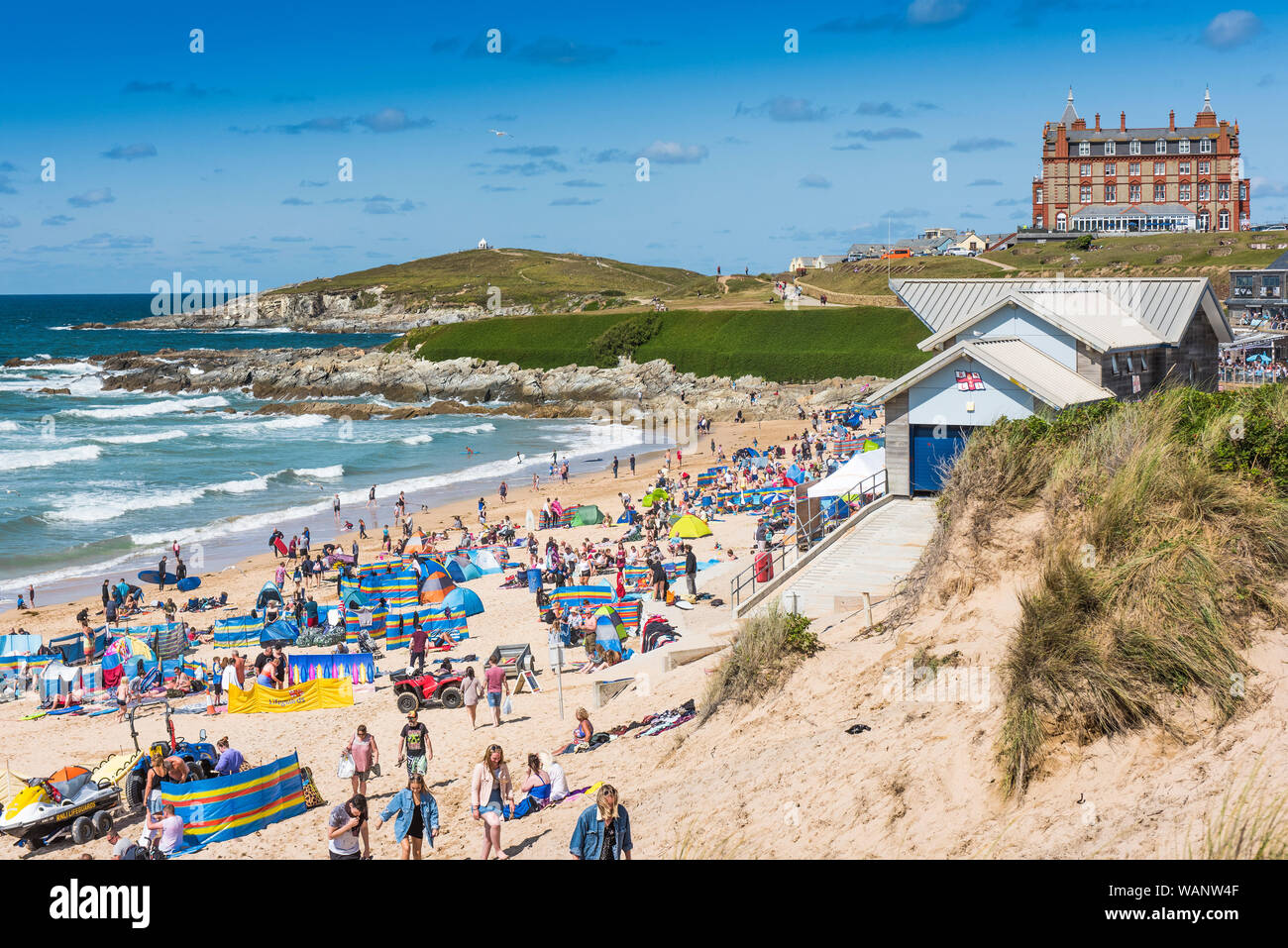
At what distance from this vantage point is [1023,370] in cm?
1833

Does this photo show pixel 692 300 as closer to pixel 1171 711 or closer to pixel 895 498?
pixel 895 498

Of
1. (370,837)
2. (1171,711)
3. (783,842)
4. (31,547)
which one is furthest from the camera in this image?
(31,547)

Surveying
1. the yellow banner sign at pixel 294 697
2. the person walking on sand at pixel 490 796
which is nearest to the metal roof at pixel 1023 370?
the yellow banner sign at pixel 294 697

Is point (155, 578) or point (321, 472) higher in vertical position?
point (321, 472)

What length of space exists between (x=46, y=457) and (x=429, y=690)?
4322cm

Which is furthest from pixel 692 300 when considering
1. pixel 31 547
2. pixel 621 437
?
pixel 31 547

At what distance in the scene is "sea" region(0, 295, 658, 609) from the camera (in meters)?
33.5

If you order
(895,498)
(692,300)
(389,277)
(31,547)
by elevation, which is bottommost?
(31,547)

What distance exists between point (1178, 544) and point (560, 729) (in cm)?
824

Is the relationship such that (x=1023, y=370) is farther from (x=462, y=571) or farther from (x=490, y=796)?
(x=462, y=571)

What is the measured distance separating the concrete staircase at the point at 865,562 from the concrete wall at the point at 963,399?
163 cm

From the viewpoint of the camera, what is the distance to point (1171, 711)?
23.9 feet

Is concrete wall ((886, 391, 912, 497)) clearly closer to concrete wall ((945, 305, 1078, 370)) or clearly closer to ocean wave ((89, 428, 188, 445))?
concrete wall ((945, 305, 1078, 370))

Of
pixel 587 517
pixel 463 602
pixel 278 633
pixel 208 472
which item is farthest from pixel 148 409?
pixel 463 602
